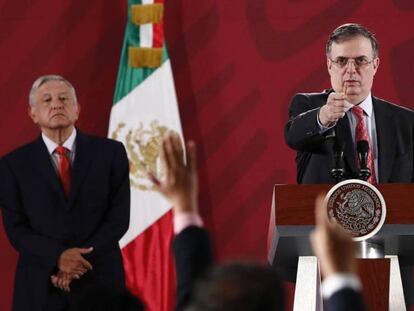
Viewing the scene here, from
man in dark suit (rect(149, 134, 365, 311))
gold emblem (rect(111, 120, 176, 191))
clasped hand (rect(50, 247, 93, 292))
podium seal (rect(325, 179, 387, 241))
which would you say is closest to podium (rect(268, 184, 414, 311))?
podium seal (rect(325, 179, 387, 241))

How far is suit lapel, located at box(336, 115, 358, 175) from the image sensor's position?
13.7ft

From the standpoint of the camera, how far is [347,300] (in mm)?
1836

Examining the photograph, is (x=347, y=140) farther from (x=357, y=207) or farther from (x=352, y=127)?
(x=357, y=207)

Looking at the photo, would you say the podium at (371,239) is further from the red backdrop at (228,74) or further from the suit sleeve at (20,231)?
the red backdrop at (228,74)

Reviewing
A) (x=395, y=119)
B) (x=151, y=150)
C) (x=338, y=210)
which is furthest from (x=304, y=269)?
(x=151, y=150)

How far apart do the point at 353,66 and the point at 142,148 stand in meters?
2.88

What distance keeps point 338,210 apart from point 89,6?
4289mm

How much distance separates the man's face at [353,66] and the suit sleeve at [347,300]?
2.60 m

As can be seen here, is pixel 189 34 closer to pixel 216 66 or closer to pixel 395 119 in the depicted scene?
pixel 216 66

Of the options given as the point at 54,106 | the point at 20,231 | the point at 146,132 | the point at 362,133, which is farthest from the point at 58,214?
the point at 146,132

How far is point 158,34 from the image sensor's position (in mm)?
7262

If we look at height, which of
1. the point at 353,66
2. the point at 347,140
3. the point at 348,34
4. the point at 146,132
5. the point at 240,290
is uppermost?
the point at 348,34

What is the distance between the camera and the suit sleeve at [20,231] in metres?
4.83

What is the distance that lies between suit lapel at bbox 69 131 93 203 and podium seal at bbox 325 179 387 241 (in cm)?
157
